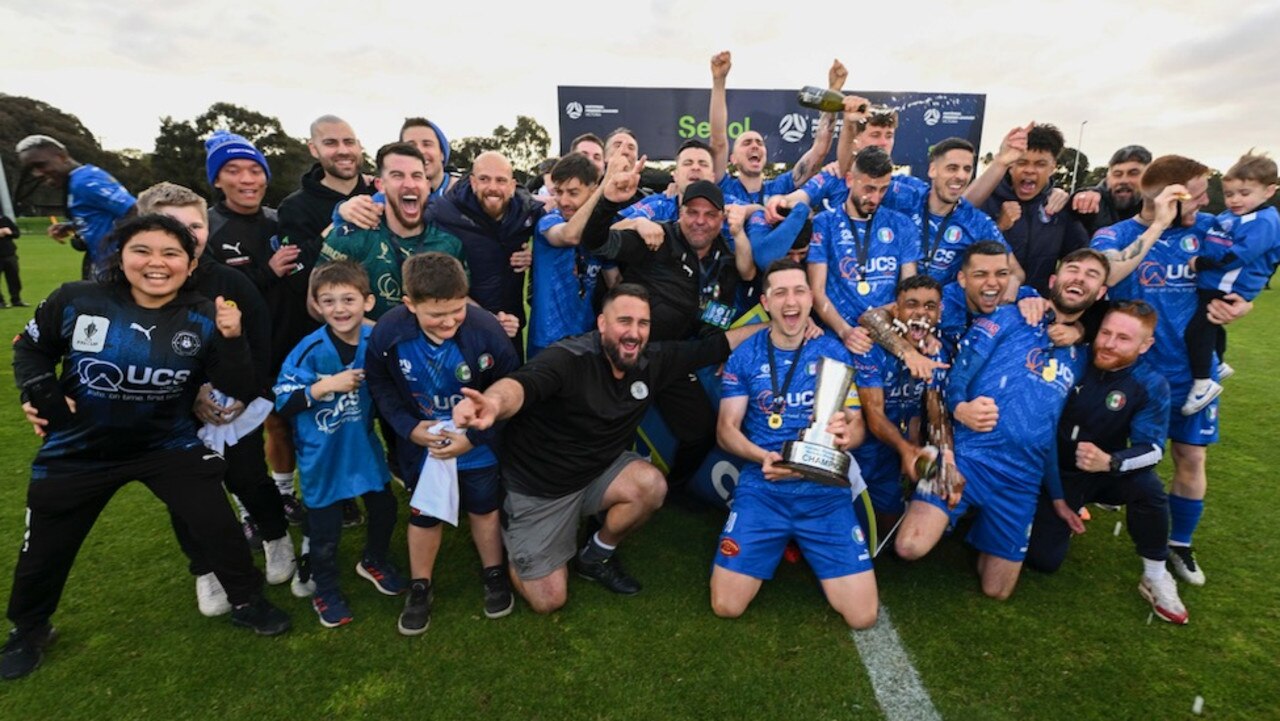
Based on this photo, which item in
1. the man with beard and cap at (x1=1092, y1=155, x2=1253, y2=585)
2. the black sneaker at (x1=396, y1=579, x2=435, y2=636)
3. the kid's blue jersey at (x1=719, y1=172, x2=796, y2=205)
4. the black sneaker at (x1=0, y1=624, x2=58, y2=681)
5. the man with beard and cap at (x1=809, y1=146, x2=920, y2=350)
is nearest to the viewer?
the black sneaker at (x1=0, y1=624, x2=58, y2=681)

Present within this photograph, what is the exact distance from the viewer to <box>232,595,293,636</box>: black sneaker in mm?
3115

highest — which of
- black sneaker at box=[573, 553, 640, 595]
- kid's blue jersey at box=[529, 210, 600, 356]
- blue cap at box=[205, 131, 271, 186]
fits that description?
blue cap at box=[205, 131, 271, 186]

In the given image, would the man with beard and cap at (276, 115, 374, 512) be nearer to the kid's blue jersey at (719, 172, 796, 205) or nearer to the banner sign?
the kid's blue jersey at (719, 172, 796, 205)

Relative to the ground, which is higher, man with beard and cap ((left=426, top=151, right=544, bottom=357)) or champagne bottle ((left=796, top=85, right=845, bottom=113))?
champagne bottle ((left=796, top=85, right=845, bottom=113))

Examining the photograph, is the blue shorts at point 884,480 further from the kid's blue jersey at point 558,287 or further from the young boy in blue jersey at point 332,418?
the young boy in blue jersey at point 332,418

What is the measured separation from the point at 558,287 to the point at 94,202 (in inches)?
98.1

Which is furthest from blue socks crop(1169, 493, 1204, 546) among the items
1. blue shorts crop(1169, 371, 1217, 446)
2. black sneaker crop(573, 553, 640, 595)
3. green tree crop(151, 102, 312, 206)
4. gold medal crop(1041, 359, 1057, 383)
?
green tree crop(151, 102, 312, 206)

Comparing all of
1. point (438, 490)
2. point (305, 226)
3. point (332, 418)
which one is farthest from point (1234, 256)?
point (305, 226)

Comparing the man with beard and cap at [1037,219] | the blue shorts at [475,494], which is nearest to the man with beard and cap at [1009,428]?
the man with beard and cap at [1037,219]

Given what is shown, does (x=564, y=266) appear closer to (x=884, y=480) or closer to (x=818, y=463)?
(x=818, y=463)

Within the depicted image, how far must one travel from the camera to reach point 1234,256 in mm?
3627

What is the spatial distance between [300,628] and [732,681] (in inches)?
86.6

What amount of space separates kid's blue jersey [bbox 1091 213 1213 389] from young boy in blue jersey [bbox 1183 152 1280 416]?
0.04m

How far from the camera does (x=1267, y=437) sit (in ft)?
18.8
